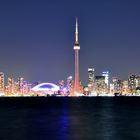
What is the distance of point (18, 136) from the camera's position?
58688 mm

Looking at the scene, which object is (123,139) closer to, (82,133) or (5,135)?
(82,133)

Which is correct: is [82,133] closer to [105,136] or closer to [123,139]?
[105,136]

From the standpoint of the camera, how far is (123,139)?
55688mm

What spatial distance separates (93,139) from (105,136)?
4602 millimetres

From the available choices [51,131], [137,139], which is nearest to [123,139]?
[137,139]

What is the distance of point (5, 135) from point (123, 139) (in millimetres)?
15715

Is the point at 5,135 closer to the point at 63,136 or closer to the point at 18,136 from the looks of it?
the point at 18,136

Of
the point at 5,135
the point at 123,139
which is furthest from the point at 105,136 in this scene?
the point at 5,135

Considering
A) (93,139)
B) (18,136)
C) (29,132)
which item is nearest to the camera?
(93,139)

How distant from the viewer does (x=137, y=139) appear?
55.6 meters

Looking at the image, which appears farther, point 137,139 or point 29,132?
point 29,132

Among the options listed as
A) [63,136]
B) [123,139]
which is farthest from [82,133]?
[123,139]

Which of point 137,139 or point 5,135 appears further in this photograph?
point 5,135

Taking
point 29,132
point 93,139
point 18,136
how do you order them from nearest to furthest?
point 93,139 → point 18,136 → point 29,132
